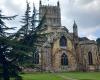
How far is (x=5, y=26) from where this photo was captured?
1393 centimetres

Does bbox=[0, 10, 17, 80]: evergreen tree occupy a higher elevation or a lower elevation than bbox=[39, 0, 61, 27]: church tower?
lower

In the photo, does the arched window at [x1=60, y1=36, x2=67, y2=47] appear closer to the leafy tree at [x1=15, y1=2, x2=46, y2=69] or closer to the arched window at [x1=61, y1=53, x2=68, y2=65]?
the arched window at [x1=61, y1=53, x2=68, y2=65]

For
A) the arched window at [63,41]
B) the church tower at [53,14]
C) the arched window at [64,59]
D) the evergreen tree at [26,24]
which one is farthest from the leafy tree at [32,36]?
the church tower at [53,14]

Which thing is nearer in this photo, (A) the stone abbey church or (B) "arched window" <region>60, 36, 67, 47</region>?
(A) the stone abbey church

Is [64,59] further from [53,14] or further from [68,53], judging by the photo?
[53,14]

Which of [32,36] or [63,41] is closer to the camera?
[32,36]

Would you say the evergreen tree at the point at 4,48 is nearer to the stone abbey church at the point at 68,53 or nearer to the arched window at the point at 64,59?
the stone abbey church at the point at 68,53

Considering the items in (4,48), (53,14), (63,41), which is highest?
(53,14)

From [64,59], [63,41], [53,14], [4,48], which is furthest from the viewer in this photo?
[53,14]

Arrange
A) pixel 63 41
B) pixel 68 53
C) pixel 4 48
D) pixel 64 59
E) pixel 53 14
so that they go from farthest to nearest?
pixel 53 14 → pixel 63 41 → pixel 68 53 → pixel 64 59 → pixel 4 48

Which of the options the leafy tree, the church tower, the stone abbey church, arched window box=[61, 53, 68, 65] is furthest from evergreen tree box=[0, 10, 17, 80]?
the church tower

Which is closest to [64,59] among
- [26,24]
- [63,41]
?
[63,41]

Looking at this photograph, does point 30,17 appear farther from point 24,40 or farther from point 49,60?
point 49,60

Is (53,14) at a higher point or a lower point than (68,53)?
higher
